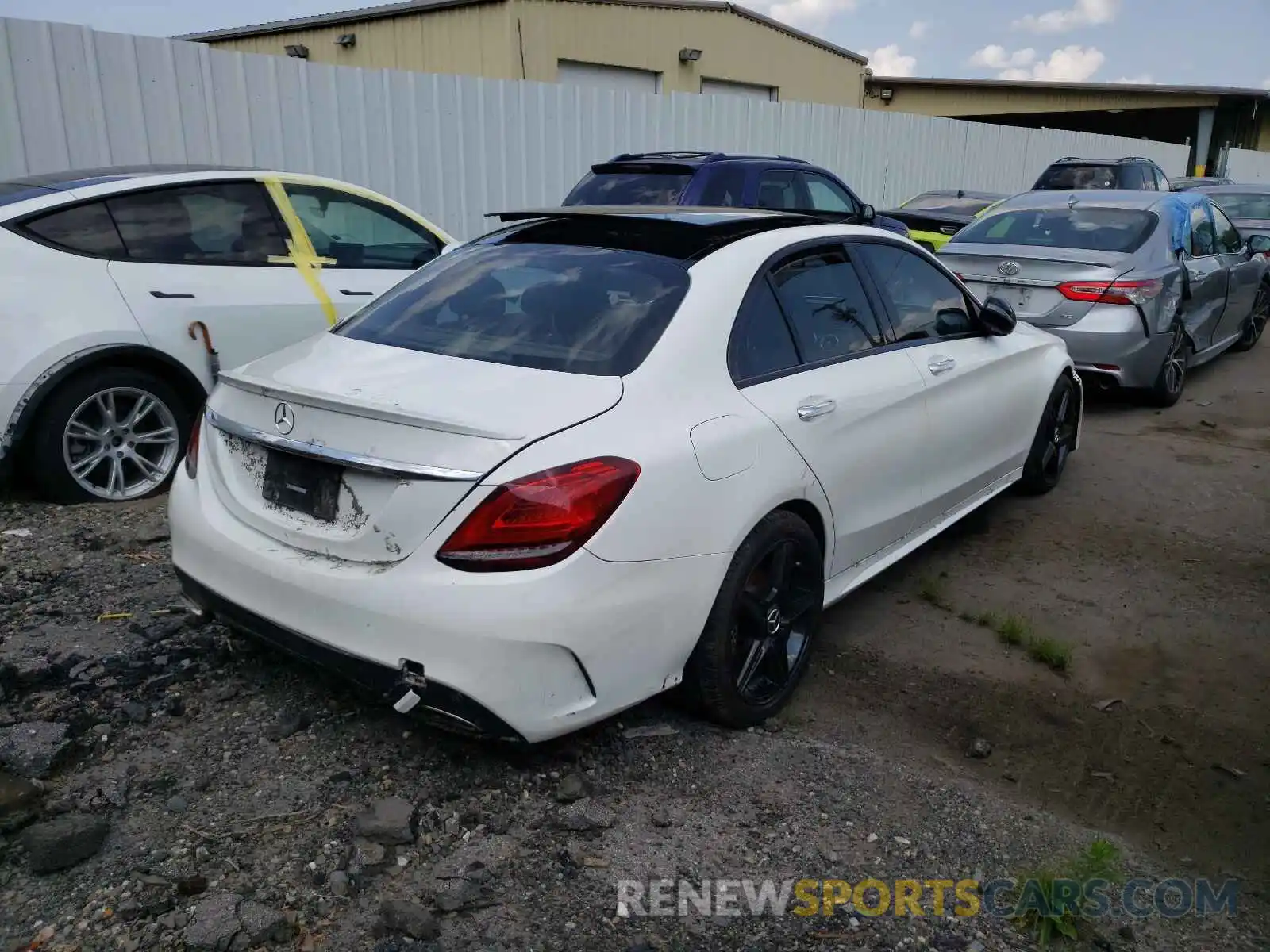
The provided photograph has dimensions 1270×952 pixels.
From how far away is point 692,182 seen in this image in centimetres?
811

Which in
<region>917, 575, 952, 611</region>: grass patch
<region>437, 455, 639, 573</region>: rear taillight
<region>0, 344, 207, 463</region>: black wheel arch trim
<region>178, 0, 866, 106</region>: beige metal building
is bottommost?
<region>917, 575, 952, 611</region>: grass patch

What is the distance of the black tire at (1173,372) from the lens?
8039mm

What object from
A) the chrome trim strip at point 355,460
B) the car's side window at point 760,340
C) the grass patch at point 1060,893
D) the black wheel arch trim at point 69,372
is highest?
the car's side window at point 760,340

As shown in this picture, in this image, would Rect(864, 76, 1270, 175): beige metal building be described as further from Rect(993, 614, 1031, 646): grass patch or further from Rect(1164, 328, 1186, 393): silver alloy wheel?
Rect(993, 614, 1031, 646): grass patch

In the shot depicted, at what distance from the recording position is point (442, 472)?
8.96 feet

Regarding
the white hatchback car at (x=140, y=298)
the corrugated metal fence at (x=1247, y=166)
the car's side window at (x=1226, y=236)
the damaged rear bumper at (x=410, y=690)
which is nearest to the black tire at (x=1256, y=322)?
the car's side window at (x=1226, y=236)

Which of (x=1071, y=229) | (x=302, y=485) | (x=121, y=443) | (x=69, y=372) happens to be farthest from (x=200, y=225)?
(x=1071, y=229)

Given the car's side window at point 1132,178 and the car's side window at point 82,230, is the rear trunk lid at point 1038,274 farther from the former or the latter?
the car's side window at point 1132,178

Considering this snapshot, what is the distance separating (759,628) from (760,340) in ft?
3.21

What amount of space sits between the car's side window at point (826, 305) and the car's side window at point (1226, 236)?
6.76 meters

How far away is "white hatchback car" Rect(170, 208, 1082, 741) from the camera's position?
8.96 feet

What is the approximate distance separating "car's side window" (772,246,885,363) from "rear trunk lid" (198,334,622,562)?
101cm

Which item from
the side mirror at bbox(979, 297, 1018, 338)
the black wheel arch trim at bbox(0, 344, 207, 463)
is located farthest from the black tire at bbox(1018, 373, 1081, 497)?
the black wheel arch trim at bbox(0, 344, 207, 463)

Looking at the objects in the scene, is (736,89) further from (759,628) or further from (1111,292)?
(759,628)
